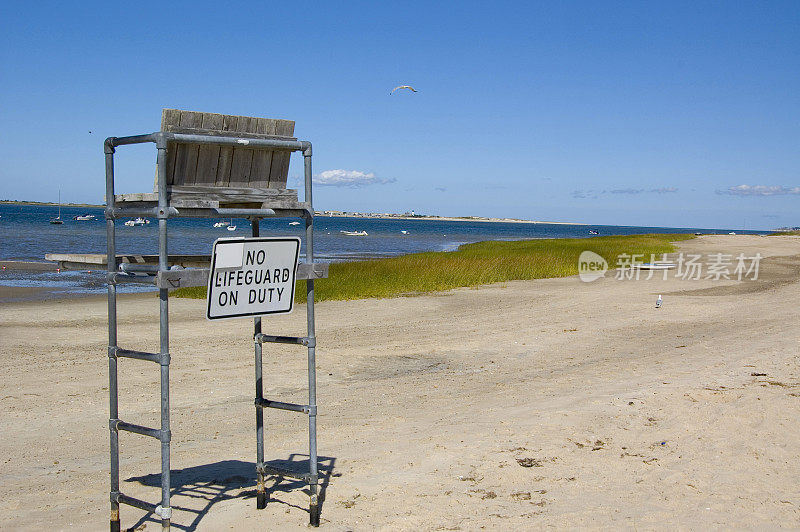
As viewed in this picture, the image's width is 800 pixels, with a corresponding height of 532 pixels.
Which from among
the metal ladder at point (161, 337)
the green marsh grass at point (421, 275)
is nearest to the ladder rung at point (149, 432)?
the metal ladder at point (161, 337)

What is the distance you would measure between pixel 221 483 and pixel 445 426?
252 centimetres

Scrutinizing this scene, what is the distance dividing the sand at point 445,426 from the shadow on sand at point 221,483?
26 mm

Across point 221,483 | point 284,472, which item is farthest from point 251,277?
point 221,483

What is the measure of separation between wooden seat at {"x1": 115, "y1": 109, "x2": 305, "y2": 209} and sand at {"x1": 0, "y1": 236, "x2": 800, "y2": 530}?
2.32 meters

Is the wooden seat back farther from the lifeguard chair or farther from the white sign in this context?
the white sign

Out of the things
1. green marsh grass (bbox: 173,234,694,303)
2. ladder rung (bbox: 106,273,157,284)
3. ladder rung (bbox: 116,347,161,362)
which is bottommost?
green marsh grass (bbox: 173,234,694,303)

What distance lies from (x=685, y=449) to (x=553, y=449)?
3.93 ft

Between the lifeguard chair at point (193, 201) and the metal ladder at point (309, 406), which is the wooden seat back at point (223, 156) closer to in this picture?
the lifeguard chair at point (193, 201)

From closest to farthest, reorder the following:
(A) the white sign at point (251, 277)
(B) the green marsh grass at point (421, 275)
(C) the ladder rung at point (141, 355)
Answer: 1. (C) the ladder rung at point (141, 355)
2. (A) the white sign at point (251, 277)
3. (B) the green marsh grass at point (421, 275)

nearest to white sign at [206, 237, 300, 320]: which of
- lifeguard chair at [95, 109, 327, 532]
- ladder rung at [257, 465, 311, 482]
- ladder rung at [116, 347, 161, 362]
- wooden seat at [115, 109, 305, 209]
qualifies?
lifeguard chair at [95, 109, 327, 532]

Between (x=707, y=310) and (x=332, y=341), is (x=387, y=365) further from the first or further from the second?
(x=707, y=310)

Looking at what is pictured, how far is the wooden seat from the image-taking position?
15.9ft

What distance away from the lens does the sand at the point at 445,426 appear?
581 centimetres

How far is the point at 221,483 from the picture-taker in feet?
21.1
